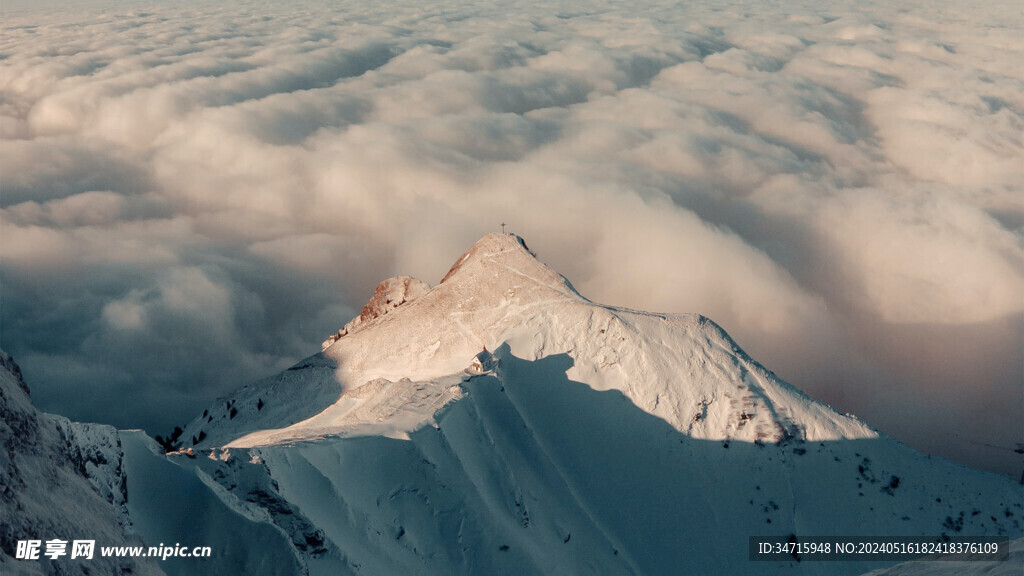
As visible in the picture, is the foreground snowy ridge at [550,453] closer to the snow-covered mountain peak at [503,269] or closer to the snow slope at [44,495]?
the snow-covered mountain peak at [503,269]

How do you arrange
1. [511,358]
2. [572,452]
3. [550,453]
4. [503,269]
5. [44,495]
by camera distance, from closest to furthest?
[44,495]
[550,453]
[572,452]
[511,358]
[503,269]

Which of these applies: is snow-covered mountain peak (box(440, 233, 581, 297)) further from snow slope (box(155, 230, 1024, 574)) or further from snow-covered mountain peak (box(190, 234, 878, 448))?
snow slope (box(155, 230, 1024, 574))

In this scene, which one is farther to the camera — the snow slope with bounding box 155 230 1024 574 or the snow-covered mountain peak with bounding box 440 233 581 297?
the snow-covered mountain peak with bounding box 440 233 581 297

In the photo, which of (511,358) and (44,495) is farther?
(511,358)

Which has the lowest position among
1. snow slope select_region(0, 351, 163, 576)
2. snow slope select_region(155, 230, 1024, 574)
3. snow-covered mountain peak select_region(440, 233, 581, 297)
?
snow slope select_region(155, 230, 1024, 574)

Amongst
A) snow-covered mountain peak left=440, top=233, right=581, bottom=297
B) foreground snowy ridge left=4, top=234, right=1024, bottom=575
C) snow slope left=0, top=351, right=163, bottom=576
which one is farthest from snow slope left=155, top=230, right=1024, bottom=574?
snow slope left=0, top=351, right=163, bottom=576

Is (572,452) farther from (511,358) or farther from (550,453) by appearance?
(511,358)

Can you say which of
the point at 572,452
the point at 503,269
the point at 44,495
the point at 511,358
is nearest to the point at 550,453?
the point at 572,452

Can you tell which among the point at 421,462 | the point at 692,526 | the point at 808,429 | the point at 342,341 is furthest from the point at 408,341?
the point at 808,429

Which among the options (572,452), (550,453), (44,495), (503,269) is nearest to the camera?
(44,495)
